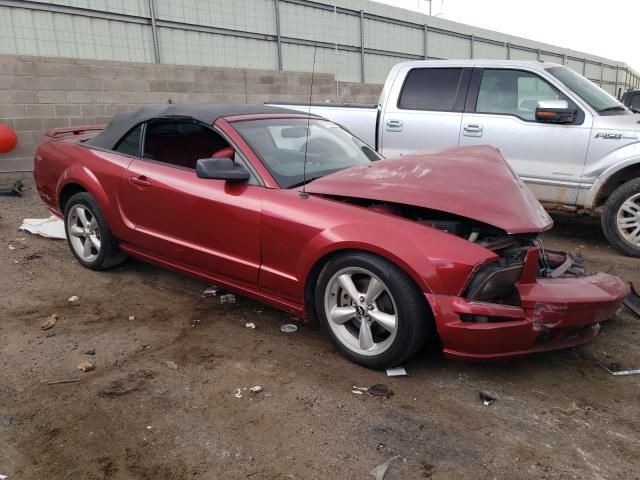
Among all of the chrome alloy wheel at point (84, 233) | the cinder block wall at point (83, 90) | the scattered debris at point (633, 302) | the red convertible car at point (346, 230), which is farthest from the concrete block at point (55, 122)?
the scattered debris at point (633, 302)

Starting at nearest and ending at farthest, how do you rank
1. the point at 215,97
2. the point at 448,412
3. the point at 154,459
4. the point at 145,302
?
1. the point at 154,459
2. the point at 448,412
3. the point at 145,302
4. the point at 215,97

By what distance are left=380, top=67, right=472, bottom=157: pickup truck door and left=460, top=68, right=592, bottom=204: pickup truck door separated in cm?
15

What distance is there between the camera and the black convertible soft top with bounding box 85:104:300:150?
416cm

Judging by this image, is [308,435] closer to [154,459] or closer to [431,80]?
[154,459]

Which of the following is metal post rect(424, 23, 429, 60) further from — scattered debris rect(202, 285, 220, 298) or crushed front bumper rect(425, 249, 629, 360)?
crushed front bumper rect(425, 249, 629, 360)

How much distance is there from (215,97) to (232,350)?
25.3ft

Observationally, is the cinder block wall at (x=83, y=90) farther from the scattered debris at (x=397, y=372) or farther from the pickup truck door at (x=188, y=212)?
the scattered debris at (x=397, y=372)

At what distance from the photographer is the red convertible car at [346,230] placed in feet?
9.68

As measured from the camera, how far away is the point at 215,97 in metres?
10.3

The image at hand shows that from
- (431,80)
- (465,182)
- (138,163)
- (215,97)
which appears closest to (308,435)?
(465,182)

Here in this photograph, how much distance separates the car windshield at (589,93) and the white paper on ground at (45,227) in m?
5.85

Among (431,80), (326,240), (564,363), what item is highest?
(431,80)

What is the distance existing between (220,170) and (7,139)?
5.61m

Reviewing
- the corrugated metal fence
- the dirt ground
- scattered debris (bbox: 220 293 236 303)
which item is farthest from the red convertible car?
the corrugated metal fence
